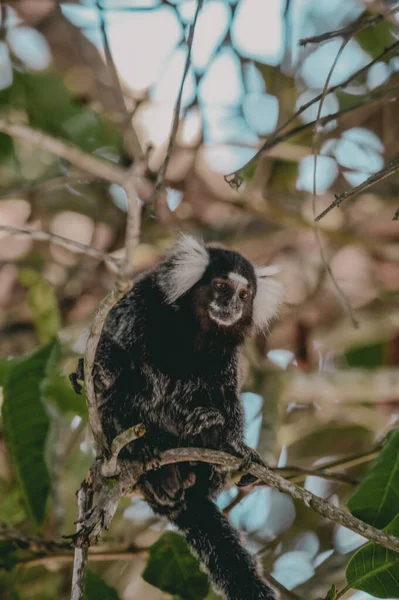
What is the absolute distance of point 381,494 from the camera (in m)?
2.70

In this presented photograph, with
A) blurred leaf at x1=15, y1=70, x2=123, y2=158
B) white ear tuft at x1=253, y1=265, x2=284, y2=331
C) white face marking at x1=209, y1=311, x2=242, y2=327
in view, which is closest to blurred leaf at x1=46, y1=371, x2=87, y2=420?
white face marking at x1=209, y1=311, x2=242, y2=327

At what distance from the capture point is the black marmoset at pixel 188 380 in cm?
293

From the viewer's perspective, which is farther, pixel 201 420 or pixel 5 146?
pixel 5 146

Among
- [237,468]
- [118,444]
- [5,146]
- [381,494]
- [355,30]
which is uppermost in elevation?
[5,146]

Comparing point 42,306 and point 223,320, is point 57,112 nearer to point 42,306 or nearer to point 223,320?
point 42,306

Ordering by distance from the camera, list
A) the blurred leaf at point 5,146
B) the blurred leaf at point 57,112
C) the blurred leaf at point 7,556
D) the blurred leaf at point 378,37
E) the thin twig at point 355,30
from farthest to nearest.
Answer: the blurred leaf at point 378,37, the blurred leaf at point 57,112, the blurred leaf at point 5,146, the blurred leaf at point 7,556, the thin twig at point 355,30

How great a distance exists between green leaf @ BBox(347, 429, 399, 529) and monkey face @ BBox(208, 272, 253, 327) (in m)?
0.96

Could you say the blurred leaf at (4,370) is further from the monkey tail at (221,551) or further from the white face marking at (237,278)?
the white face marking at (237,278)

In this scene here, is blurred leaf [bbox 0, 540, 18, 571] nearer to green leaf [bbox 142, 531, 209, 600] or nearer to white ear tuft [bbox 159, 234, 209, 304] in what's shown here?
green leaf [bbox 142, 531, 209, 600]

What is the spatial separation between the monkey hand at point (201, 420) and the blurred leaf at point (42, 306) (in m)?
1.09

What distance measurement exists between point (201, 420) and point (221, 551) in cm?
50

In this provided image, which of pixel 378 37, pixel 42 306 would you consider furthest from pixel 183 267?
pixel 378 37

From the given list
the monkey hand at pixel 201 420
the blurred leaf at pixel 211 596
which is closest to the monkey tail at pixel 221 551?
the blurred leaf at pixel 211 596

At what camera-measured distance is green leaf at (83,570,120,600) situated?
2938 millimetres
